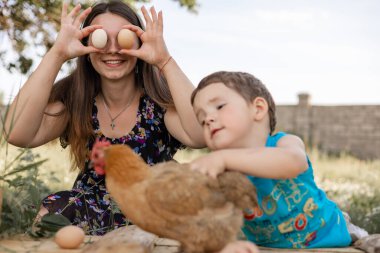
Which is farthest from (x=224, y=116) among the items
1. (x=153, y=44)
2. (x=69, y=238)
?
(x=153, y=44)

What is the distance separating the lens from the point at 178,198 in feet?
4.13

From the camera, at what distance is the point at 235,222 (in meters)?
1.31

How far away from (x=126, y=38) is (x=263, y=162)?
3.69 feet

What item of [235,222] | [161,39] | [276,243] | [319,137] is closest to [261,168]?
[235,222]

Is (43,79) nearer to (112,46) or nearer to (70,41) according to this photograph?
(70,41)

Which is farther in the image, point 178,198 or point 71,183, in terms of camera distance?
point 71,183

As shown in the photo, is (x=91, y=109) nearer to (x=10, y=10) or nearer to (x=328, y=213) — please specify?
(x=328, y=213)

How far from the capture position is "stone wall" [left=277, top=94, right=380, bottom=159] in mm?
14109

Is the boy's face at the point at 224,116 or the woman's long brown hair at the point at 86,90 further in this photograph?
the woman's long brown hair at the point at 86,90

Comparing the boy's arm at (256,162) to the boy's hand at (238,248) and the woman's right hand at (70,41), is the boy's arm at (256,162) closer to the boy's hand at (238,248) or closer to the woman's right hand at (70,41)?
the boy's hand at (238,248)

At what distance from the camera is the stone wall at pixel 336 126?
14.1m

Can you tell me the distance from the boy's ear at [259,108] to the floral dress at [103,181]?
1.10 m

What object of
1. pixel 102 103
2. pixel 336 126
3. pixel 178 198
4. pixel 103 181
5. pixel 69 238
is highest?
pixel 102 103

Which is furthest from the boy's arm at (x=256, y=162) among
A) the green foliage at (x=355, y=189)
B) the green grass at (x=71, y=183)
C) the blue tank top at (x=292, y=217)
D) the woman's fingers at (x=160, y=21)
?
the green foliage at (x=355, y=189)
